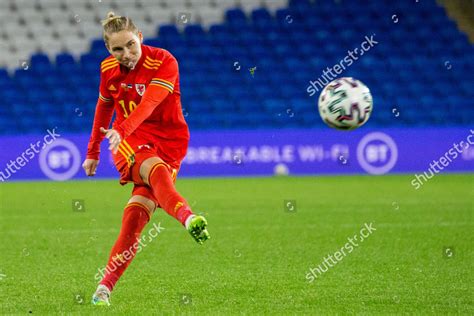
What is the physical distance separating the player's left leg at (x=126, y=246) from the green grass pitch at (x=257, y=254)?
0.45 ft

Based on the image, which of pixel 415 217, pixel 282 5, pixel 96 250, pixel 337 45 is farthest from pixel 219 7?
pixel 96 250

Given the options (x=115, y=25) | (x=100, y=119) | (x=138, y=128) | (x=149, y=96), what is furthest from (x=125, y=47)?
(x=100, y=119)

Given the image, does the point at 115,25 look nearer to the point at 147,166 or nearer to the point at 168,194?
the point at 147,166

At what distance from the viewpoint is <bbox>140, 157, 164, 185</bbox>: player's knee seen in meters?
5.64

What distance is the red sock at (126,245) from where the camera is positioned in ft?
18.8

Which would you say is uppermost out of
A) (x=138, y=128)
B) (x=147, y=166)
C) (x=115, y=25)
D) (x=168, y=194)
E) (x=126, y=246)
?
(x=115, y=25)

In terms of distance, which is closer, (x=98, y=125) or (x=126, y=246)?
(x=126, y=246)

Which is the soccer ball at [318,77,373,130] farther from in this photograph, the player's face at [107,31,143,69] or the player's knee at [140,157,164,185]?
the player's face at [107,31,143,69]

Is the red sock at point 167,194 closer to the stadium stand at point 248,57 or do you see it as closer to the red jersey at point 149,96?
the red jersey at point 149,96

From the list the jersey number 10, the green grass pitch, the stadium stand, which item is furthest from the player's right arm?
the stadium stand

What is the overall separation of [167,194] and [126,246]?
515mm

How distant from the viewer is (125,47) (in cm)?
546

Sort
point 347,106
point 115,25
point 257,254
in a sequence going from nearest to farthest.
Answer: point 115,25 → point 347,106 → point 257,254

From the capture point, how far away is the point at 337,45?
22.5 m
